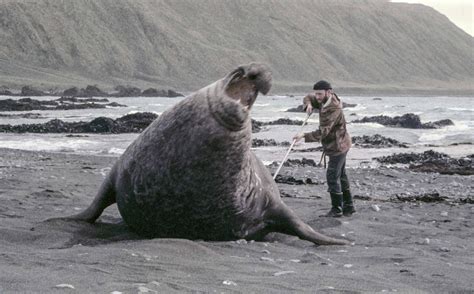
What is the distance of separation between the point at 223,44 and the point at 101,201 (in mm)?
133963

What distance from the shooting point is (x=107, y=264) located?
14.6 feet

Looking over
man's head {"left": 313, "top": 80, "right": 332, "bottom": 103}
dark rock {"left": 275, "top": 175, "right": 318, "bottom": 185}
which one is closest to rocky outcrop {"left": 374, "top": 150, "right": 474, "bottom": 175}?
dark rock {"left": 275, "top": 175, "right": 318, "bottom": 185}

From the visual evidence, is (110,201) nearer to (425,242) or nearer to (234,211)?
(234,211)

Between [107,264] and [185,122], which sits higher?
[185,122]

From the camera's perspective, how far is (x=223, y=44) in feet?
455

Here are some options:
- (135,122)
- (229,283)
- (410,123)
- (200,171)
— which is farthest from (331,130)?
(410,123)

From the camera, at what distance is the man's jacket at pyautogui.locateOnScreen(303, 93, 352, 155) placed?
8180 millimetres

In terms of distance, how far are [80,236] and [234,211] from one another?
4.20 ft

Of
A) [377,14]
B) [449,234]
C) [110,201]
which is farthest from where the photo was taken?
[377,14]

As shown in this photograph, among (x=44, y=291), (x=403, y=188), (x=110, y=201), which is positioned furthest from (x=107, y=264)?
(x=403, y=188)

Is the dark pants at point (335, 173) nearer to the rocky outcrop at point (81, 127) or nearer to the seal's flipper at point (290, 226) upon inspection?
the seal's flipper at point (290, 226)

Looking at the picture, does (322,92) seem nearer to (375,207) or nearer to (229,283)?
(375,207)

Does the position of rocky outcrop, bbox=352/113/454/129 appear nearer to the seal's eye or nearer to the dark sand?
the dark sand

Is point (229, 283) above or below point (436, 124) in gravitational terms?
above
